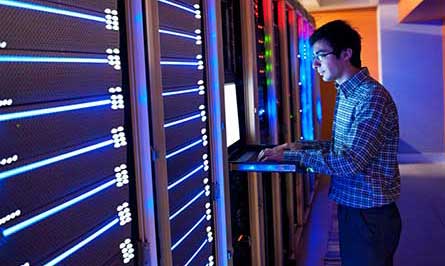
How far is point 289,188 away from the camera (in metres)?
3.68

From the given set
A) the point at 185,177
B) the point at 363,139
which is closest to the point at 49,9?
the point at 185,177

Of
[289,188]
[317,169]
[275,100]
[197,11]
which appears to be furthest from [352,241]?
[289,188]

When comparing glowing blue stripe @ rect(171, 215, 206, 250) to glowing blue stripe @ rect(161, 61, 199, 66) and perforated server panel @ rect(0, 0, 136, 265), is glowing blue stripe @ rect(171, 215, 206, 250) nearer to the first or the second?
perforated server panel @ rect(0, 0, 136, 265)

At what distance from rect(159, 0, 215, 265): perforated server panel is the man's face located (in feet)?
1.50

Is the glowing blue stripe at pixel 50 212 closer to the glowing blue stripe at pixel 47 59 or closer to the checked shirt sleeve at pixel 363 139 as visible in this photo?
the glowing blue stripe at pixel 47 59

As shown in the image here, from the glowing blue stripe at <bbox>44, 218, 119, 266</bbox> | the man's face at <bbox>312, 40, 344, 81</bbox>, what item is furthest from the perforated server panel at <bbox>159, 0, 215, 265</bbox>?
the man's face at <bbox>312, 40, 344, 81</bbox>

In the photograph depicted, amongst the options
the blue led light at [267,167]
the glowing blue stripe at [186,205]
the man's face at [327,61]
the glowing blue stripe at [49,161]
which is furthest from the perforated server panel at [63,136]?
the man's face at [327,61]

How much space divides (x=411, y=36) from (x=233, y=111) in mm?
5871

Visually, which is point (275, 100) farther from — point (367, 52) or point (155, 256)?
point (367, 52)

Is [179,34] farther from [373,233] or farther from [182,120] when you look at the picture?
[373,233]

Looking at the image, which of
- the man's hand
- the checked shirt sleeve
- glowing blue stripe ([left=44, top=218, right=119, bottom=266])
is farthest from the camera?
the man's hand

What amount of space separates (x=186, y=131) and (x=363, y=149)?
2.09 ft

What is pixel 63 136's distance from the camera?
0.96 meters

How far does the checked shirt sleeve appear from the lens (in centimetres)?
183
